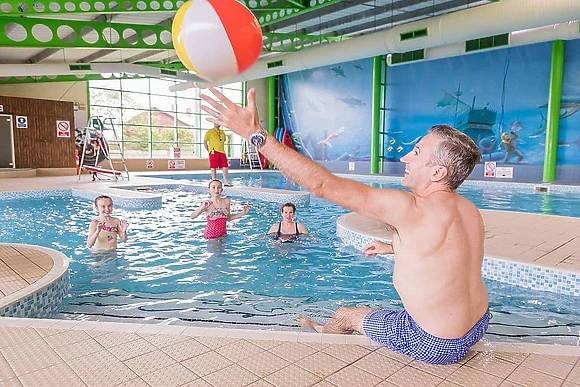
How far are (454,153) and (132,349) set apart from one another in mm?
1589

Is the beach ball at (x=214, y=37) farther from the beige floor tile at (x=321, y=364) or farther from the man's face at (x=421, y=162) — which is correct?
the beige floor tile at (x=321, y=364)

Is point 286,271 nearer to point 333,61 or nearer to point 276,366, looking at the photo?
point 276,366

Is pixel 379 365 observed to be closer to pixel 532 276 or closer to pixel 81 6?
pixel 532 276

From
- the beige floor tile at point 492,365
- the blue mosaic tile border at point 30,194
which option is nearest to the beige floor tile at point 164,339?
the beige floor tile at point 492,365

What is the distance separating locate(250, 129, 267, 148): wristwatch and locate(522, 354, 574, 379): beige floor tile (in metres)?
1.43

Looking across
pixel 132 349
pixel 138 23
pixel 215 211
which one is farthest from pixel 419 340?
pixel 138 23

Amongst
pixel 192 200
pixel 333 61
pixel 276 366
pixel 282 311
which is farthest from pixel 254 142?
pixel 333 61

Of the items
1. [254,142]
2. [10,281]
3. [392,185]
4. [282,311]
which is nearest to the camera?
[254,142]

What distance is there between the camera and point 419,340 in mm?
1840

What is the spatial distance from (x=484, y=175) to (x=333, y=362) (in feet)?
47.6

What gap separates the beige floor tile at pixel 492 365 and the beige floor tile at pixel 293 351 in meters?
0.67

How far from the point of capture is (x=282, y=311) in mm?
3518

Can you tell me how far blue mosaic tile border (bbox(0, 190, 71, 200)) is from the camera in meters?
9.23

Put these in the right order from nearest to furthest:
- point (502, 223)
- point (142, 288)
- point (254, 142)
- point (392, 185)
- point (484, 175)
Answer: point (254, 142) → point (142, 288) → point (502, 223) → point (392, 185) → point (484, 175)
